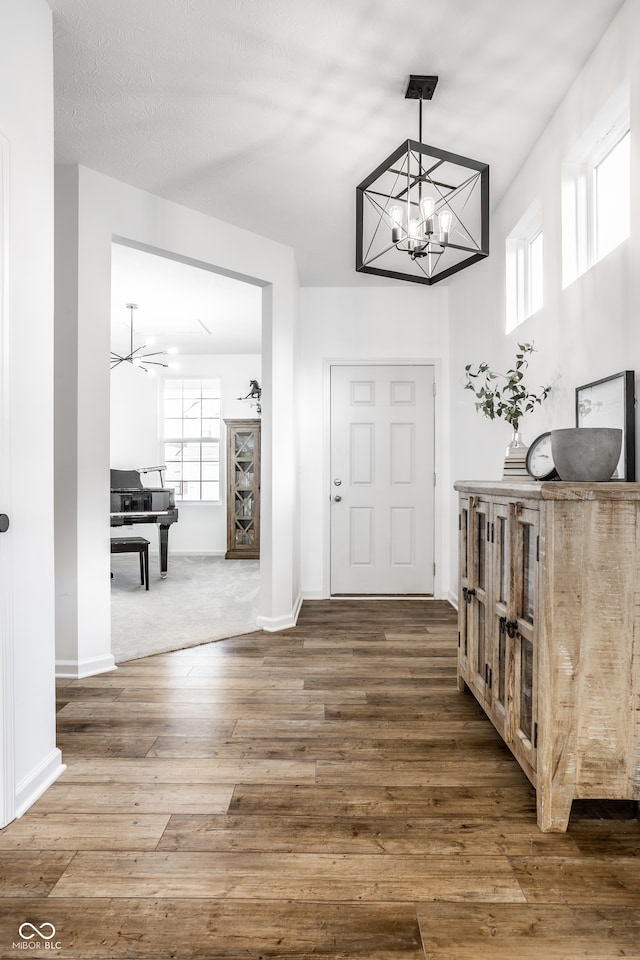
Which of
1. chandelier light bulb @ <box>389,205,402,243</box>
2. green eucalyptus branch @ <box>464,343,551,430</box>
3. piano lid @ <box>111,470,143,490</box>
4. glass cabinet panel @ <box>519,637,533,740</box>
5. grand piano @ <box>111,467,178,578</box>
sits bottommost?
glass cabinet panel @ <box>519,637,533,740</box>

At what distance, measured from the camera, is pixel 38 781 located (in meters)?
1.87

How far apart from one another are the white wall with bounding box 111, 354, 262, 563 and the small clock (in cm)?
514

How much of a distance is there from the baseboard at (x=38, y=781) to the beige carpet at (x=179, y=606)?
1.30m

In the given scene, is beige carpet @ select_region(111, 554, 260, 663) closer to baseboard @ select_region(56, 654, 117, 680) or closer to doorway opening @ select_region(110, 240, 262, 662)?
doorway opening @ select_region(110, 240, 262, 662)

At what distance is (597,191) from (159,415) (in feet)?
19.7

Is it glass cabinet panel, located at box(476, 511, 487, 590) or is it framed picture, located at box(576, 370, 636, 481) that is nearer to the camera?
framed picture, located at box(576, 370, 636, 481)

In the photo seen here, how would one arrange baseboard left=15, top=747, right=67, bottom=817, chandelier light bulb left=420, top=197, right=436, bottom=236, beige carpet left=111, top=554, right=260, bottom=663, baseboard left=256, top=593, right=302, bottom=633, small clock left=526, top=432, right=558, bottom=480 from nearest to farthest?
baseboard left=15, top=747, right=67, bottom=817, chandelier light bulb left=420, top=197, right=436, bottom=236, small clock left=526, top=432, right=558, bottom=480, beige carpet left=111, top=554, right=260, bottom=663, baseboard left=256, top=593, right=302, bottom=633

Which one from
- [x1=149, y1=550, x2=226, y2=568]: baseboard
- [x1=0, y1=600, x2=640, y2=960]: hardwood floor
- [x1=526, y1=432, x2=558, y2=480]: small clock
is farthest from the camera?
[x1=149, y1=550, x2=226, y2=568]: baseboard

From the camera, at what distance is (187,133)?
9.25ft

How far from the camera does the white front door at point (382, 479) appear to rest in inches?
197

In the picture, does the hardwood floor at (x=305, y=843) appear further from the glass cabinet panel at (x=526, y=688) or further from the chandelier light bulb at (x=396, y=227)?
the chandelier light bulb at (x=396, y=227)

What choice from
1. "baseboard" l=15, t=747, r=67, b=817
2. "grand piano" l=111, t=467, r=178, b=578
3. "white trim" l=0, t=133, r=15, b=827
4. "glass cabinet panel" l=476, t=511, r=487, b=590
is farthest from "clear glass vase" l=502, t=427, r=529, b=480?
"grand piano" l=111, t=467, r=178, b=578

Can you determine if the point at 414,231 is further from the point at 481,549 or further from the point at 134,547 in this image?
the point at 134,547

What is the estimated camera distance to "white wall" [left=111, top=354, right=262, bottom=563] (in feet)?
24.2
